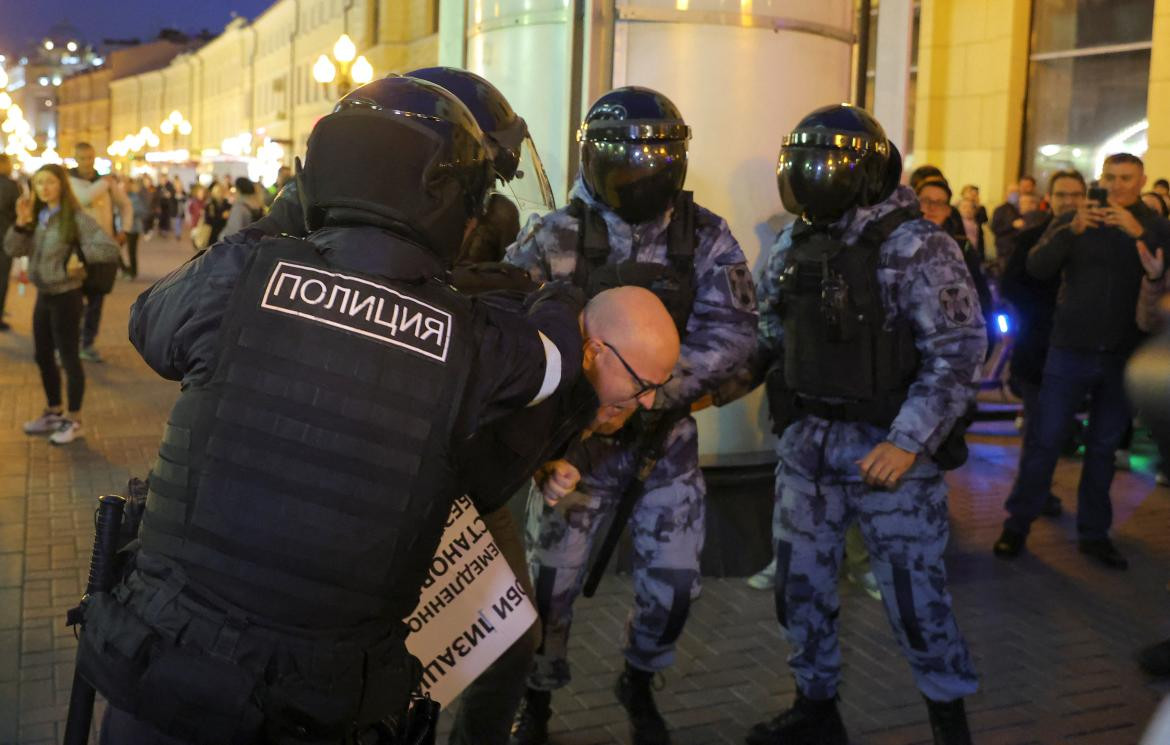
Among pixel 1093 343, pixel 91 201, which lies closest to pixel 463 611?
pixel 1093 343

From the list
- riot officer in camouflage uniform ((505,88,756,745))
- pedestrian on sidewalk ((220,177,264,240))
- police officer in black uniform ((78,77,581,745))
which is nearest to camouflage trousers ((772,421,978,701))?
riot officer in camouflage uniform ((505,88,756,745))

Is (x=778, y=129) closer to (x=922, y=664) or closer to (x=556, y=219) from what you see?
(x=556, y=219)

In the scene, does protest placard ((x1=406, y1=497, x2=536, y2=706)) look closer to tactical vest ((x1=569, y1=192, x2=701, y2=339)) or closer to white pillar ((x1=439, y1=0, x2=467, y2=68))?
tactical vest ((x1=569, y1=192, x2=701, y2=339))

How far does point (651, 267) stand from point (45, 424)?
6.15 meters

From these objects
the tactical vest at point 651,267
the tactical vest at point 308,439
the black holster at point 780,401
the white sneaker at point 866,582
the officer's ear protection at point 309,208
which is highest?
the officer's ear protection at point 309,208

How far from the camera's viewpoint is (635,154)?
12.0 ft

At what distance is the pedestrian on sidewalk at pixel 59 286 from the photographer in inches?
316

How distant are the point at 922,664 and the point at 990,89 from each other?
1436 centimetres

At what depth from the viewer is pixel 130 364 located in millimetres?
11602

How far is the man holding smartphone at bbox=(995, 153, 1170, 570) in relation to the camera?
6203mm

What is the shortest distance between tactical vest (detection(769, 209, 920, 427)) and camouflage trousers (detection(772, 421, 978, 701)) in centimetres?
11

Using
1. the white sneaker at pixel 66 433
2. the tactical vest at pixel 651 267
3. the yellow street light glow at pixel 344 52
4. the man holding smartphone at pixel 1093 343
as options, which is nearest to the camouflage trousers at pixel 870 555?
the tactical vest at pixel 651 267

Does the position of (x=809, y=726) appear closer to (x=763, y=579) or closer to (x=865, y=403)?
(x=865, y=403)

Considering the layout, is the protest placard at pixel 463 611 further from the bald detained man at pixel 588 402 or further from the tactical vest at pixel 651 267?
the tactical vest at pixel 651 267
